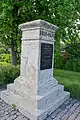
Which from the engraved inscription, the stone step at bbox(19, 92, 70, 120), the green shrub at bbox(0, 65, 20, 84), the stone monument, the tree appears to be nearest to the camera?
the stone step at bbox(19, 92, 70, 120)

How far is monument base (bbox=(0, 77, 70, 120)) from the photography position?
3.80 meters

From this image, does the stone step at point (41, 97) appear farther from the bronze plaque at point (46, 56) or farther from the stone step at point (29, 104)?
the bronze plaque at point (46, 56)

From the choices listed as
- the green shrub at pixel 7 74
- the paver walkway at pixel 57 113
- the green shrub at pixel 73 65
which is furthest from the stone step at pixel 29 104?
the green shrub at pixel 73 65

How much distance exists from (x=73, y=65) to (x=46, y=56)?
7.19m

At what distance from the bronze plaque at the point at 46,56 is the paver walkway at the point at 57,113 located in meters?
1.26

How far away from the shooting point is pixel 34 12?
7184 mm

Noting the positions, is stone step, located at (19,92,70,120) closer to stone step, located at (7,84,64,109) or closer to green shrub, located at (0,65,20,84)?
stone step, located at (7,84,64,109)

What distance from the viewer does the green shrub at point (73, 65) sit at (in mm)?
11141

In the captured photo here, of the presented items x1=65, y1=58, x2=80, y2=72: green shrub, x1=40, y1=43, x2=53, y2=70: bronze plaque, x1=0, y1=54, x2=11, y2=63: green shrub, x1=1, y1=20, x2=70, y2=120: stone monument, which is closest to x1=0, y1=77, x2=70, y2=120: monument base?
x1=1, y1=20, x2=70, y2=120: stone monument

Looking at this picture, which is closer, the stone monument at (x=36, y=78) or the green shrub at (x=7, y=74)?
the stone monument at (x=36, y=78)

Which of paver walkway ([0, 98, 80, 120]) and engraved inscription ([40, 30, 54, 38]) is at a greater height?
engraved inscription ([40, 30, 54, 38])

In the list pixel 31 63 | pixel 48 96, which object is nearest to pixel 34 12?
pixel 31 63

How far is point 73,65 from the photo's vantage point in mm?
11195

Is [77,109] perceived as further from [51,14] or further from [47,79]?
[51,14]
